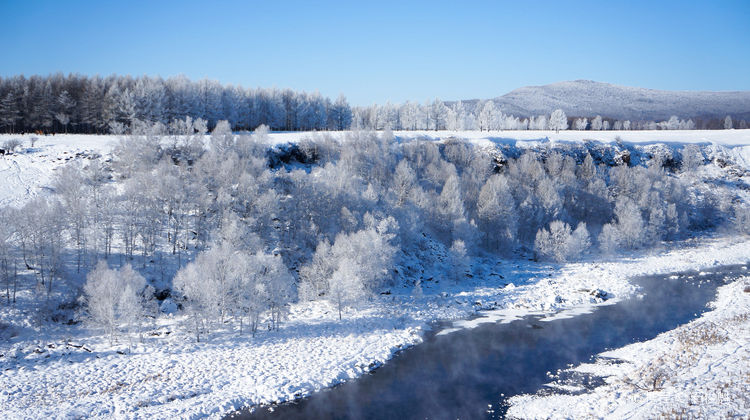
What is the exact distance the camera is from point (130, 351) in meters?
30.6

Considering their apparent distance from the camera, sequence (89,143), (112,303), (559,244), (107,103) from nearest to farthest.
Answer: (112,303) → (559,244) → (89,143) → (107,103)

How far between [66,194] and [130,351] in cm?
2279

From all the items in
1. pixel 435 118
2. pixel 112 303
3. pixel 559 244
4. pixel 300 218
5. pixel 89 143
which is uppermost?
pixel 435 118

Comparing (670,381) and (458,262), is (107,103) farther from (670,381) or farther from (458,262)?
(670,381)

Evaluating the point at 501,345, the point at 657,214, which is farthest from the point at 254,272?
the point at 657,214

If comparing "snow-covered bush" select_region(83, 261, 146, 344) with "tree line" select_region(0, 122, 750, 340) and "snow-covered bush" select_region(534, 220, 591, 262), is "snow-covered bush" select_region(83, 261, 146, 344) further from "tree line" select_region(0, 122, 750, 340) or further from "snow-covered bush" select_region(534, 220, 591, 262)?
"snow-covered bush" select_region(534, 220, 591, 262)

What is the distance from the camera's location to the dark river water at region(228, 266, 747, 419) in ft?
76.0

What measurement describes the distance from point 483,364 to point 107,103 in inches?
3183

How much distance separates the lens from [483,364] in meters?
28.6

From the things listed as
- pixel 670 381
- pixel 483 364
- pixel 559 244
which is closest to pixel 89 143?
pixel 483 364

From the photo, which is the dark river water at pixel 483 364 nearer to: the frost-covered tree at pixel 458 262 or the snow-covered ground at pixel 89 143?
the frost-covered tree at pixel 458 262

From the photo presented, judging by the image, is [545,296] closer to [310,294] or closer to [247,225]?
[310,294]

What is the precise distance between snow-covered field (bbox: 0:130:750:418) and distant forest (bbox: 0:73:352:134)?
1200 inches

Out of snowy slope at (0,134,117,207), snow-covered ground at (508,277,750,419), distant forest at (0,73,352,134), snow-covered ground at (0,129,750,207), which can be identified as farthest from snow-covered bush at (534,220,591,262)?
distant forest at (0,73,352,134)
